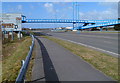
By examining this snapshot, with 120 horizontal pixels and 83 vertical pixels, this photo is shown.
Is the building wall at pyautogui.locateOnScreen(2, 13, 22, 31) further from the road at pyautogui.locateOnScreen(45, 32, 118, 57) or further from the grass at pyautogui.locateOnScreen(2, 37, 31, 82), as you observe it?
the grass at pyautogui.locateOnScreen(2, 37, 31, 82)

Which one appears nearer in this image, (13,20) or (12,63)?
(12,63)

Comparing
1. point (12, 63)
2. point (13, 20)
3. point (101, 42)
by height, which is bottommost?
point (12, 63)

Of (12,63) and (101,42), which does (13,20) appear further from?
(12,63)

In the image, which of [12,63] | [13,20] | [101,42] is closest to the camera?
[12,63]

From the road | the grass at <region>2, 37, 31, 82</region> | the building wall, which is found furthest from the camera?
the building wall

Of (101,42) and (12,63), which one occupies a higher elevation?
(101,42)

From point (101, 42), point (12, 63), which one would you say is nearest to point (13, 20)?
point (101, 42)

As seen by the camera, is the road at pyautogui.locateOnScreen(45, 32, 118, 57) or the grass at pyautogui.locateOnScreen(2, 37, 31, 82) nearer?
the grass at pyautogui.locateOnScreen(2, 37, 31, 82)

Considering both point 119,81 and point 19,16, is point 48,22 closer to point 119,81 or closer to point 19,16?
point 19,16

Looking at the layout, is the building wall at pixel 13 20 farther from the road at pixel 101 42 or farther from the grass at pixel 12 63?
the grass at pixel 12 63

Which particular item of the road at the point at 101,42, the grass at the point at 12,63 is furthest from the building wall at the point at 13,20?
the grass at the point at 12,63

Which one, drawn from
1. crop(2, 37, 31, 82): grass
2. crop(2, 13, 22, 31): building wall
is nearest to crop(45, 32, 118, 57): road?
crop(2, 37, 31, 82): grass

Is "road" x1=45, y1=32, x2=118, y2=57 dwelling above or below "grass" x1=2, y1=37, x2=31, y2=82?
above

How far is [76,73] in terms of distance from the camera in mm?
6898
